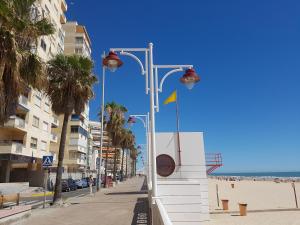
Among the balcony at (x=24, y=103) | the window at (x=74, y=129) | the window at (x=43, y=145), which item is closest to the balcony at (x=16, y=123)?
the balcony at (x=24, y=103)

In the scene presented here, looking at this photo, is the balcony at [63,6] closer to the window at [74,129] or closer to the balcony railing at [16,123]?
the window at [74,129]

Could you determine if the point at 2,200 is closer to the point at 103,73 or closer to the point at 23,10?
the point at 23,10

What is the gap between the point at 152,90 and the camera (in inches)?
376

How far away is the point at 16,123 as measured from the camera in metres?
32.8

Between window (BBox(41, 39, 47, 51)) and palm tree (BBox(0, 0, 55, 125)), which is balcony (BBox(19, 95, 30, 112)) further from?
palm tree (BBox(0, 0, 55, 125))

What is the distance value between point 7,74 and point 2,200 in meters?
6.96

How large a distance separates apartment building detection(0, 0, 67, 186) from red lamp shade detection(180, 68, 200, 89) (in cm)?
2580

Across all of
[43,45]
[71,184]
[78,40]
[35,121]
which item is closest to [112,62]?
[71,184]

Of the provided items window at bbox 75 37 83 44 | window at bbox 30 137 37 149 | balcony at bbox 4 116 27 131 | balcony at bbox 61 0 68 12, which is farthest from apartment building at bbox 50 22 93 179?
balcony at bbox 4 116 27 131

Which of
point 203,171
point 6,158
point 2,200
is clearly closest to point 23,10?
point 2,200

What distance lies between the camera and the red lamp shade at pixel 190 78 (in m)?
9.54

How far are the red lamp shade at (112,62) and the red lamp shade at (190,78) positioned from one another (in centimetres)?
198

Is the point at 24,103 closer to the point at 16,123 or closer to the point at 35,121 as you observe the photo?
the point at 16,123

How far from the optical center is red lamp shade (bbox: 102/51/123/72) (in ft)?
29.7
